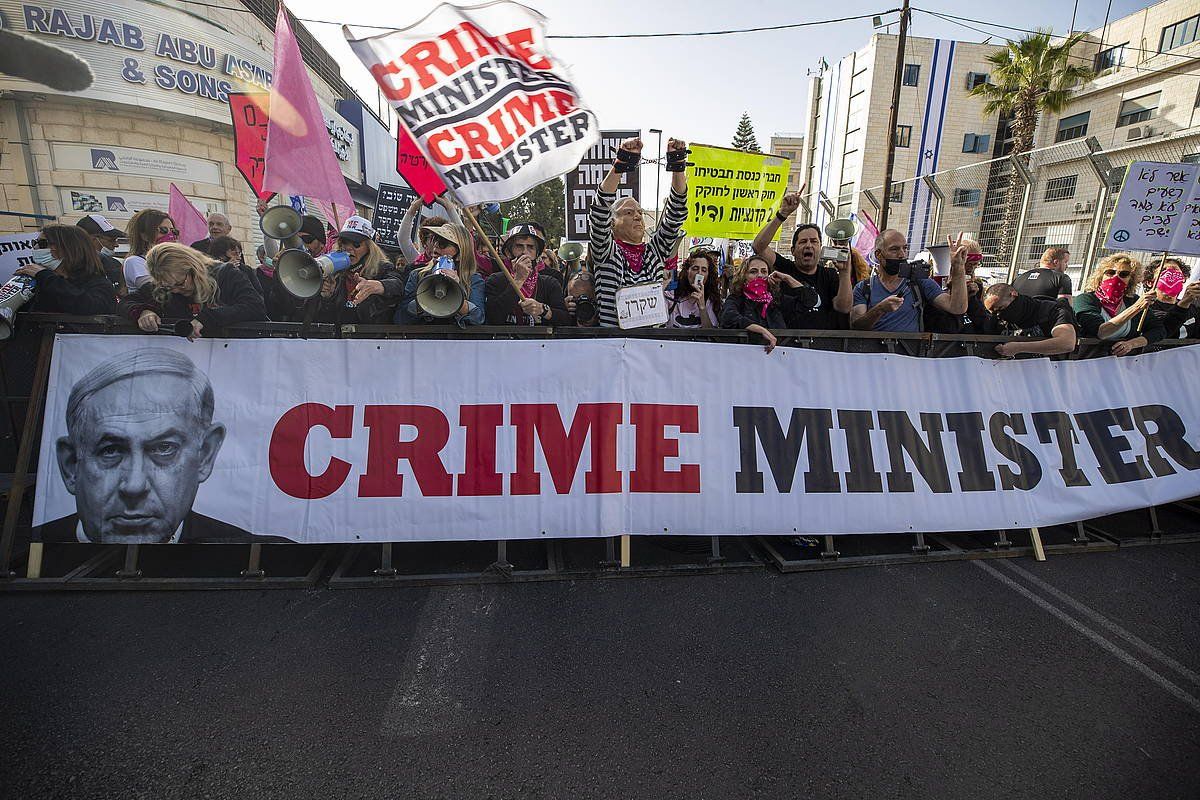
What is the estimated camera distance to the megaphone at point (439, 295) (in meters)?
3.32

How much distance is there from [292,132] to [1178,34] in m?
37.7

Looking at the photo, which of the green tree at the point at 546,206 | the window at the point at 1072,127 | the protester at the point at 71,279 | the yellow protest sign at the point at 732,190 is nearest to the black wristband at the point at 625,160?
the protester at the point at 71,279

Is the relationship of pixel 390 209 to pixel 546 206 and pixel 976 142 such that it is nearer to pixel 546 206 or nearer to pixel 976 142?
pixel 546 206

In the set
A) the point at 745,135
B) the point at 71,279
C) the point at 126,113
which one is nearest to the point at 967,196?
the point at 71,279

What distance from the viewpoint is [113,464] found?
10.7ft

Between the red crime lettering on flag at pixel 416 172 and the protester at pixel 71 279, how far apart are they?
3160 millimetres

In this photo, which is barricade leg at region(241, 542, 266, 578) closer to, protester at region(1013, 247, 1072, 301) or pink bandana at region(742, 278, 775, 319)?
pink bandana at region(742, 278, 775, 319)

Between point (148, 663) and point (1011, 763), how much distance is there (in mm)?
3705

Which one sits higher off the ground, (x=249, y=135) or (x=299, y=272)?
(x=249, y=135)

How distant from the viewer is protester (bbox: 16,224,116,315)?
3.64 meters

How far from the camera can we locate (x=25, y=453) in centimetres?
329

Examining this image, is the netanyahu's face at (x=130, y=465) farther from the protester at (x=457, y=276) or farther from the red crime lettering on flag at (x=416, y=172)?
the red crime lettering on flag at (x=416, y=172)

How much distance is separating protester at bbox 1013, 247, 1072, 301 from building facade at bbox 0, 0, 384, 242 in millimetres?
14168

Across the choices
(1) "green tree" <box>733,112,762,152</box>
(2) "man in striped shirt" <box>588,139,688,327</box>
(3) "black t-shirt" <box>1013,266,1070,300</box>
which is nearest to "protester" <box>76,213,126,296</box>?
(2) "man in striped shirt" <box>588,139,688,327</box>
